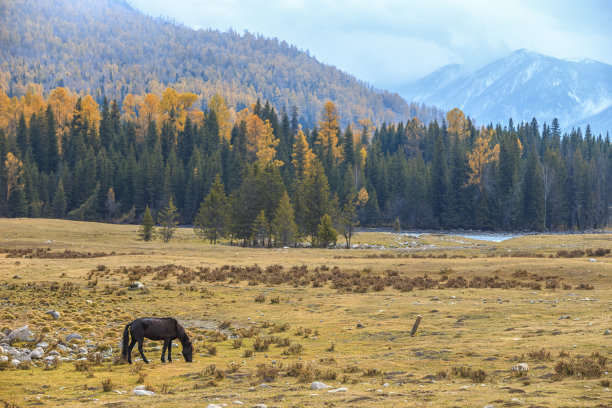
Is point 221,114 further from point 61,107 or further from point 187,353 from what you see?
point 187,353

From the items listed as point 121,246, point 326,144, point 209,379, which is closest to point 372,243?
point 121,246

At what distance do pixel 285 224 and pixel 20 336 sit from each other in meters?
58.5

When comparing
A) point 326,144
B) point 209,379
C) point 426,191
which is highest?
point 326,144

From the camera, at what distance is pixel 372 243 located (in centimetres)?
9088

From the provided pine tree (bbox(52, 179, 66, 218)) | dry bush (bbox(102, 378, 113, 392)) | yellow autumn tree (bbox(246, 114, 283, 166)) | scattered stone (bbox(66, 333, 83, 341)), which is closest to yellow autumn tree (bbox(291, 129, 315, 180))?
yellow autumn tree (bbox(246, 114, 283, 166))

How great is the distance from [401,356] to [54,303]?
1842 cm

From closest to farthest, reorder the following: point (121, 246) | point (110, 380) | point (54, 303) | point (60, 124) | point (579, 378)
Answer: point (579, 378) < point (110, 380) < point (54, 303) < point (121, 246) < point (60, 124)

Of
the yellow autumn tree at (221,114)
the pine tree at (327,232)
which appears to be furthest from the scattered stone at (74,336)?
the yellow autumn tree at (221,114)

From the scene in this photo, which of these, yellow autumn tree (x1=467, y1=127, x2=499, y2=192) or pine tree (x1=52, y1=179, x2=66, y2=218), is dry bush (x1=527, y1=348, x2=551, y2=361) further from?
yellow autumn tree (x1=467, y1=127, x2=499, y2=192)

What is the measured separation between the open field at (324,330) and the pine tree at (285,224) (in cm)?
2843

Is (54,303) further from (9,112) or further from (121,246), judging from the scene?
(9,112)

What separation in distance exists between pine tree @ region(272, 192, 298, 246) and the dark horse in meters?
59.2

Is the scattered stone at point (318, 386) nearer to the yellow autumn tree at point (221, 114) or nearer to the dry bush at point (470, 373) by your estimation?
the dry bush at point (470, 373)

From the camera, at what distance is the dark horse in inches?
688
